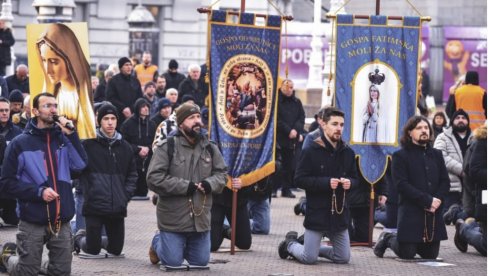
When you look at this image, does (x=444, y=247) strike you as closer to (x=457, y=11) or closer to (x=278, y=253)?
(x=278, y=253)

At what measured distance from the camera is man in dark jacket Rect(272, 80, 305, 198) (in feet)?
73.7

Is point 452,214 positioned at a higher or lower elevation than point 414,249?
lower

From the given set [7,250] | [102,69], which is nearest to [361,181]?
[7,250]

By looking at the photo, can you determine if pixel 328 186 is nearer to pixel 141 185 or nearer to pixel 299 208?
pixel 299 208

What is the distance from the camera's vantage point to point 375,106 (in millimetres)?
16938

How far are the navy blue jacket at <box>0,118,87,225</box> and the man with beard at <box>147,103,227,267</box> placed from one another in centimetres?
112

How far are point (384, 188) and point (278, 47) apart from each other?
6.36 ft

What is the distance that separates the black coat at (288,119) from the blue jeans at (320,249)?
7.08 m

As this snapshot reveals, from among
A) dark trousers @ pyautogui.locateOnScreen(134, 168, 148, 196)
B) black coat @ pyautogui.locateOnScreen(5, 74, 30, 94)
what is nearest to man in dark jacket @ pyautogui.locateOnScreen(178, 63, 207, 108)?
black coat @ pyautogui.locateOnScreen(5, 74, 30, 94)

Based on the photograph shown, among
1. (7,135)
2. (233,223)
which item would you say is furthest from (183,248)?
(7,135)

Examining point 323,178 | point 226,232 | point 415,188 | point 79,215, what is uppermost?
point 323,178

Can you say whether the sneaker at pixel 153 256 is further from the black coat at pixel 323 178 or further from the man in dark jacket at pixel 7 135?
the man in dark jacket at pixel 7 135

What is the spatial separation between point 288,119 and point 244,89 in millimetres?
6456

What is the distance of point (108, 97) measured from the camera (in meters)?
24.8
